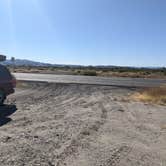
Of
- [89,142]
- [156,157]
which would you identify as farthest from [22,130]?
[156,157]

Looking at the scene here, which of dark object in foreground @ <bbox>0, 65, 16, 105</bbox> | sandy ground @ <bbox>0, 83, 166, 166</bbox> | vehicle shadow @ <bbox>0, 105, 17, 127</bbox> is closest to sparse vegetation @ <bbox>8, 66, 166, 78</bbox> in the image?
dark object in foreground @ <bbox>0, 65, 16, 105</bbox>

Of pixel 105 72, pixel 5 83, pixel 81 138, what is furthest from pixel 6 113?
pixel 105 72

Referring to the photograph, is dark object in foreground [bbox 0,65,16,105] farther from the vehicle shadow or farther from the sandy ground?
the sandy ground

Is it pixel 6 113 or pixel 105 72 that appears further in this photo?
pixel 105 72

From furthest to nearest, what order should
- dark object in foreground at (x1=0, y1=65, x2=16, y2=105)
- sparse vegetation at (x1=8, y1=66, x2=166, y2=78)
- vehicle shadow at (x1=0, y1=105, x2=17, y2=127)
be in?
sparse vegetation at (x1=8, y1=66, x2=166, y2=78) < dark object in foreground at (x1=0, y1=65, x2=16, y2=105) < vehicle shadow at (x1=0, y1=105, x2=17, y2=127)

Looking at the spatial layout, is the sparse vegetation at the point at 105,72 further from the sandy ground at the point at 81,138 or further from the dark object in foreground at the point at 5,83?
the sandy ground at the point at 81,138

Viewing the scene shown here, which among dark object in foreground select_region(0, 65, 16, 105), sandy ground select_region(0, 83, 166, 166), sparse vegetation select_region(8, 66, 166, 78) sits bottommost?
sparse vegetation select_region(8, 66, 166, 78)

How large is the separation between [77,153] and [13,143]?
5.19 feet

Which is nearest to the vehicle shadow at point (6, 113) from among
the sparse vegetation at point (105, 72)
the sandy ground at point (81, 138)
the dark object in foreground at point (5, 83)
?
the sandy ground at point (81, 138)

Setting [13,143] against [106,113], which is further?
[106,113]

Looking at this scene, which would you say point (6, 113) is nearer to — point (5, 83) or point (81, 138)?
point (5, 83)

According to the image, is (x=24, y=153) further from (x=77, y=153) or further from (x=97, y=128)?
(x=97, y=128)

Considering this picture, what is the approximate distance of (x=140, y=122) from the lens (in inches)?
427

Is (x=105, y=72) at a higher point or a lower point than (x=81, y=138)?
lower
